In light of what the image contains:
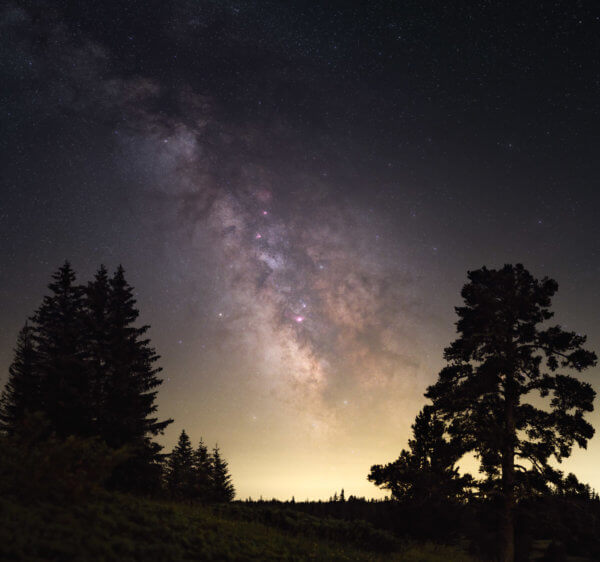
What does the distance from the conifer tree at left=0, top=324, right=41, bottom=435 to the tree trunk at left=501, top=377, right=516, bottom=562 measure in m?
19.8

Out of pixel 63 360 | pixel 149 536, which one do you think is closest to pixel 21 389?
pixel 63 360

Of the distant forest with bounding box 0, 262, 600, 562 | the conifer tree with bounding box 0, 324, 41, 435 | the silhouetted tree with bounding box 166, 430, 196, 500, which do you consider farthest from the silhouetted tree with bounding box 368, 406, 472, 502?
the silhouetted tree with bounding box 166, 430, 196, 500

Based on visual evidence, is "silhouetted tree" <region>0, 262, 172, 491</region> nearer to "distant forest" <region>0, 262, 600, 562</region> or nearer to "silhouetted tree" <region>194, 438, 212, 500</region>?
"distant forest" <region>0, 262, 600, 562</region>

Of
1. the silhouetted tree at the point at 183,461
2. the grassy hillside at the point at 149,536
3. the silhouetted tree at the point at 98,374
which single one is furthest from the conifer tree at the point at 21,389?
the silhouetted tree at the point at 183,461

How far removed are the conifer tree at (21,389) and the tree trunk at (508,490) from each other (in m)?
19.8

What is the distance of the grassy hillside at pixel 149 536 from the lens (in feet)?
22.0

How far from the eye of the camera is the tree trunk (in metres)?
16.7

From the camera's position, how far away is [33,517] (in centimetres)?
725

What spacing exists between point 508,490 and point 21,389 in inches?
1073

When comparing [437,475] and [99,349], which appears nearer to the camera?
[437,475]

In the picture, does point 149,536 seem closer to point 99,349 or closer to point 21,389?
point 99,349

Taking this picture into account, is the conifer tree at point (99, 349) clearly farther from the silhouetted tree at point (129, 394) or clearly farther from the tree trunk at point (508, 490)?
the tree trunk at point (508, 490)

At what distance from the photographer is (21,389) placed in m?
27.1

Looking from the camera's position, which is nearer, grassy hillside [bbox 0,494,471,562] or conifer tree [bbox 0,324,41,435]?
grassy hillside [bbox 0,494,471,562]
